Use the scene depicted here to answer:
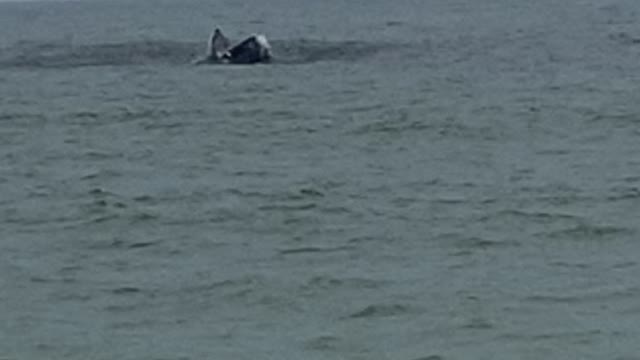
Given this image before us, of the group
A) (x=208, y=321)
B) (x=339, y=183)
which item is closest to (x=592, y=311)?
(x=208, y=321)

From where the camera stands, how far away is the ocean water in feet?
52.5

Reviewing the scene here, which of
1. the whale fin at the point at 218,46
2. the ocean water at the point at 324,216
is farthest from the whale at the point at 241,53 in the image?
the ocean water at the point at 324,216

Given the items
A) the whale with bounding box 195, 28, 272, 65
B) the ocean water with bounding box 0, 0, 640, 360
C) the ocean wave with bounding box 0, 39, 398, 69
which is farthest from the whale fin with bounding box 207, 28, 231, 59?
the ocean water with bounding box 0, 0, 640, 360

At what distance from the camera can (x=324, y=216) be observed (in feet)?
73.4

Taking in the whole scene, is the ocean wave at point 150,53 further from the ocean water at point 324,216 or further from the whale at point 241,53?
the ocean water at point 324,216

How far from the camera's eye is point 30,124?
36.1 m

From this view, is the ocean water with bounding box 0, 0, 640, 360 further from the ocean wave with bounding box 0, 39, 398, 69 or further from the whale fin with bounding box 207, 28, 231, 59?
the ocean wave with bounding box 0, 39, 398, 69

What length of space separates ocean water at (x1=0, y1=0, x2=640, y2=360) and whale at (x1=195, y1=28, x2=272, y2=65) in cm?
513

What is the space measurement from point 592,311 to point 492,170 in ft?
30.8

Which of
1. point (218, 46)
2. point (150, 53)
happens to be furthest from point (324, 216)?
point (150, 53)

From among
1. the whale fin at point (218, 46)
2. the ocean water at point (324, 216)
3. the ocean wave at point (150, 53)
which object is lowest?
the ocean wave at point (150, 53)

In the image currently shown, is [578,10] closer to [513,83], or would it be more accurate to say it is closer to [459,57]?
[459,57]

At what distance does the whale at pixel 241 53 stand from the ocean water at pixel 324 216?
5126 millimetres

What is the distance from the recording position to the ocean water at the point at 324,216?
16.0 metres
